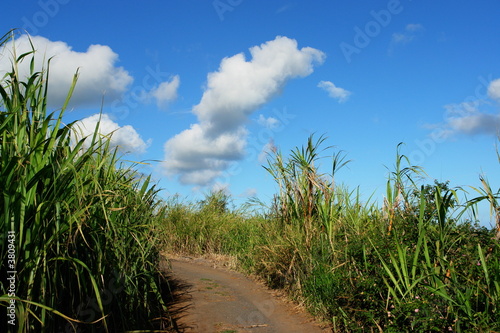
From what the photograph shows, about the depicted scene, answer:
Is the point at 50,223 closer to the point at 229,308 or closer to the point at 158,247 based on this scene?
the point at 158,247

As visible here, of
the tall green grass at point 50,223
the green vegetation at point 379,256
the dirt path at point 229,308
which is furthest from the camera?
the dirt path at point 229,308

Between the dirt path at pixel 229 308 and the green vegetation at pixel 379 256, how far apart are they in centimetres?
31

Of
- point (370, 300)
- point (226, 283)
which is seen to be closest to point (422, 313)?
point (370, 300)

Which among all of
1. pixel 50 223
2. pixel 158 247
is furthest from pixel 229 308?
pixel 50 223

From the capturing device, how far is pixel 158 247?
17.9 feet

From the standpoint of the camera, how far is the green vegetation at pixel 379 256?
14.0 ft

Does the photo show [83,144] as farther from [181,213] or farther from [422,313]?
[181,213]

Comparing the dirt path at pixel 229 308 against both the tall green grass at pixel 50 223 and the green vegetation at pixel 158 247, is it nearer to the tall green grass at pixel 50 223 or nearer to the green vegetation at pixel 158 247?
→ the green vegetation at pixel 158 247

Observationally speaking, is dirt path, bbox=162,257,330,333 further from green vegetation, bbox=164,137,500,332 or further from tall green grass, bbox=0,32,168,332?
tall green grass, bbox=0,32,168,332

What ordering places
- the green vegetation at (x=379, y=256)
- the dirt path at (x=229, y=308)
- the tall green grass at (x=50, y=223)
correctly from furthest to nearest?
the dirt path at (x=229, y=308) → the green vegetation at (x=379, y=256) → the tall green grass at (x=50, y=223)

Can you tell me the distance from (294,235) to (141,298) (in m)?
3.10

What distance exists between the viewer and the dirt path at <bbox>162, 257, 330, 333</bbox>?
5473 mm

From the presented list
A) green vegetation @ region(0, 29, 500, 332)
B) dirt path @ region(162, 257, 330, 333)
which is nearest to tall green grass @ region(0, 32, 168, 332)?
green vegetation @ region(0, 29, 500, 332)

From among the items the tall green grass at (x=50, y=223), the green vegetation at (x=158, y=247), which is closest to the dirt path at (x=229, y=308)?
the green vegetation at (x=158, y=247)
